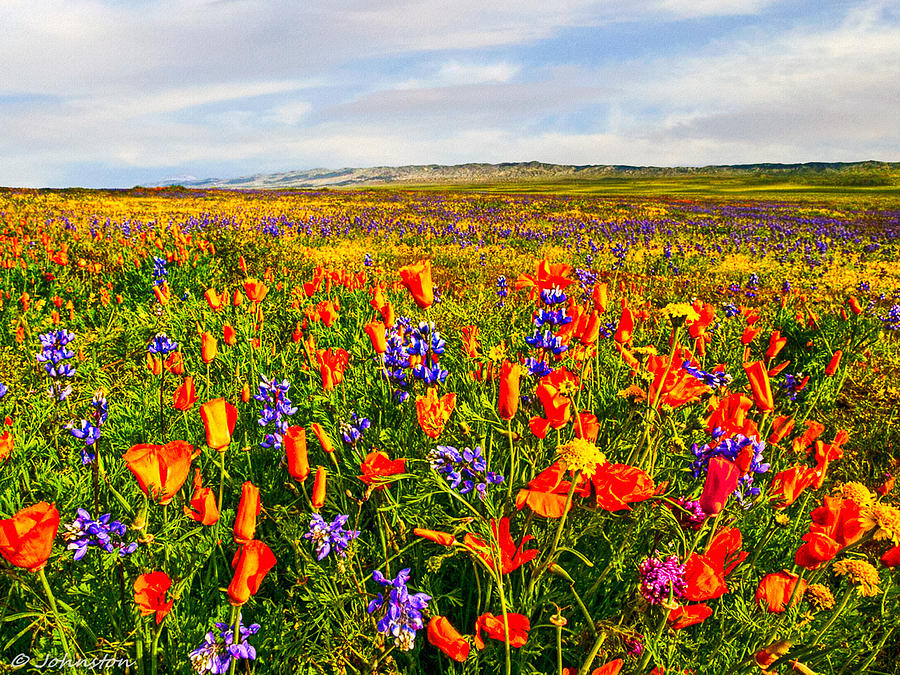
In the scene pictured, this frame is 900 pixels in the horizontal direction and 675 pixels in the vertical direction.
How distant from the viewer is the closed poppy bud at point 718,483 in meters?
1.11

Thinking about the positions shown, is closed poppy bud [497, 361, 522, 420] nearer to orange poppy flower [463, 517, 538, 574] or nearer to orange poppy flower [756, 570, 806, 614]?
orange poppy flower [463, 517, 538, 574]

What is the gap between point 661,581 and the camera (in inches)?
41.7

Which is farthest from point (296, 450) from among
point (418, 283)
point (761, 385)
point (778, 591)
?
point (761, 385)

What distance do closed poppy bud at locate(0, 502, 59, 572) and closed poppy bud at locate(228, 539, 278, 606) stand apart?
0.37 metres

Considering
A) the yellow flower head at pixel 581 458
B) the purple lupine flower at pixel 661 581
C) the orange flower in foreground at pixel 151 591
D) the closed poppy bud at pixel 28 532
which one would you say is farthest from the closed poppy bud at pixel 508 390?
the closed poppy bud at pixel 28 532

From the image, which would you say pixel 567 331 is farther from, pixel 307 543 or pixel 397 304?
pixel 397 304

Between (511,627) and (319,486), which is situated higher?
(319,486)

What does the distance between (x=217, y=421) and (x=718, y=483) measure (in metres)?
1.41

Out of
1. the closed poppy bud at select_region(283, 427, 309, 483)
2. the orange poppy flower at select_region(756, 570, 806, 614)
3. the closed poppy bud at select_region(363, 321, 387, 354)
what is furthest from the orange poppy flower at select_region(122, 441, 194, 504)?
the orange poppy flower at select_region(756, 570, 806, 614)

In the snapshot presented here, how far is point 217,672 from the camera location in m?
1.07

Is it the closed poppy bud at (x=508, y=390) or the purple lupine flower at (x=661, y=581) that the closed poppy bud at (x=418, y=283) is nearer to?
the closed poppy bud at (x=508, y=390)

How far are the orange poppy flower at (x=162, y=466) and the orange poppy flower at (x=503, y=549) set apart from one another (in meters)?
0.81

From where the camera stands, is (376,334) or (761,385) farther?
(376,334)

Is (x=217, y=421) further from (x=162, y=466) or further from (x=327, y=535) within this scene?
(x=327, y=535)
